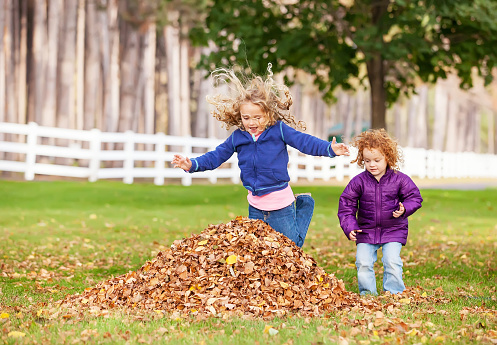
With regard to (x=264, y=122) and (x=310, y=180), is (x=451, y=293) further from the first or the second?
(x=310, y=180)

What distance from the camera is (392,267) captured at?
20.6ft

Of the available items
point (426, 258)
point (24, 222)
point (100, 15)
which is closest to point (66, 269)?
point (426, 258)

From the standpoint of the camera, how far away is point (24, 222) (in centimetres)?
1291

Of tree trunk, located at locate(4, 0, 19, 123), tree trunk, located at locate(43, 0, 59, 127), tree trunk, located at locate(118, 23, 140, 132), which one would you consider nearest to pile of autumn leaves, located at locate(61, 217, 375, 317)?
tree trunk, located at locate(43, 0, 59, 127)

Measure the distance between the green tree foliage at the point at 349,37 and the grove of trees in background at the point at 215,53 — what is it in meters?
0.03

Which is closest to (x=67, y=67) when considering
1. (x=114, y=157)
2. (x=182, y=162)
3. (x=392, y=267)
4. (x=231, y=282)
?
(x=114, y=157)

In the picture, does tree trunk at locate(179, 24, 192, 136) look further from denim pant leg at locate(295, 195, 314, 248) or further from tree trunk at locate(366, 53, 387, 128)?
denim pant leg at locate(295, 195, 314, 248)

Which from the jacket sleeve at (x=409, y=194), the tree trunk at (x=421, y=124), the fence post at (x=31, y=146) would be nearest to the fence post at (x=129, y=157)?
the fence post at (x=31, y=146)

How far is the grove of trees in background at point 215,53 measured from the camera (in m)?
17.1

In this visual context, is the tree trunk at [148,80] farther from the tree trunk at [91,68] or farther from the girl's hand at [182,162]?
the girl's hand at [182,162]

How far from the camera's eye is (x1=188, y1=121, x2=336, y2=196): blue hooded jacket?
6027mm

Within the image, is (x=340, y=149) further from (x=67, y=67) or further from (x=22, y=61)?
(x=22, y=61)

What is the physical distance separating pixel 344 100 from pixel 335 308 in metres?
46.5

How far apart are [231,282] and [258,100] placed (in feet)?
5.09
